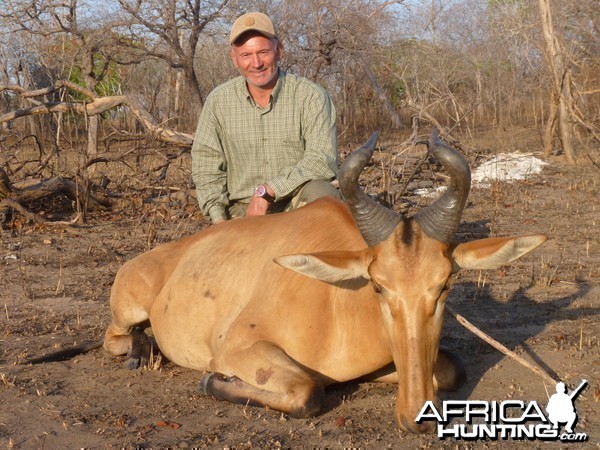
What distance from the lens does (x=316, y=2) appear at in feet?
82.7

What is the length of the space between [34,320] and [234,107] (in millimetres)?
2437

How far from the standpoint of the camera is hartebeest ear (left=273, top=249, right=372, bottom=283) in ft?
14.8

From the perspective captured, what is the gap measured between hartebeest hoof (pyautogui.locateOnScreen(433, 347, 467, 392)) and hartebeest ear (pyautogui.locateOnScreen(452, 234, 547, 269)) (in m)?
0.79

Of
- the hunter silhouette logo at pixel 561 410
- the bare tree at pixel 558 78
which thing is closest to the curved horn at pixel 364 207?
the hunter silhouette logo at pixel 561 410

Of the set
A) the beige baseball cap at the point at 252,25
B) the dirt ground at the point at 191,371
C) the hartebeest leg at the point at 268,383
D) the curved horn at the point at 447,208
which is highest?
the beige baseball cap at the point at 252,25

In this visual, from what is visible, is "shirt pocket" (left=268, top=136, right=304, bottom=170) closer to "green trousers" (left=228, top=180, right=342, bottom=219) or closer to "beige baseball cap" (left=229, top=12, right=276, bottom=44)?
"green trousers" (left=228, top=180, right=342, bottom=219)

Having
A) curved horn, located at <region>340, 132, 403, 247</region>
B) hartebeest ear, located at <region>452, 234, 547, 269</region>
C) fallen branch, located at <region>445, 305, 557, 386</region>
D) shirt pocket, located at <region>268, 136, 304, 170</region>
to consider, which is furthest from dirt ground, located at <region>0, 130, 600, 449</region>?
shirt pocket, located at <region>268, 136, 304, 170</region>

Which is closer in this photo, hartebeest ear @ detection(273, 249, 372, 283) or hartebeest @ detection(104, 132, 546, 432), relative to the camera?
hartebeest @ detection(104, 132, 546, 432)

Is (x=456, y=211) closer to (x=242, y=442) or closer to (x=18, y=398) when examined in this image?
(x=242, y=442)

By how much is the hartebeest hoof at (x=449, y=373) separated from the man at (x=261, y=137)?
6.71 ft

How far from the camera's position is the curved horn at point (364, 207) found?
446 cm

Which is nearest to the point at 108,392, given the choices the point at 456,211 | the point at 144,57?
the point at 456,211

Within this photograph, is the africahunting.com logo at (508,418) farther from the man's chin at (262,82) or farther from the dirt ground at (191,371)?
the man's chin at (262,82)

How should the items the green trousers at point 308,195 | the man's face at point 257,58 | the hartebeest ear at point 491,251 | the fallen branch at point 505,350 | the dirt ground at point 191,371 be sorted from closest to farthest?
the hartebeest ear at point 491,251
the dirt ground at point 191,371
the fallen branch at point 505,350
the green trousers at point 308,195
the man's face at point 257,58
